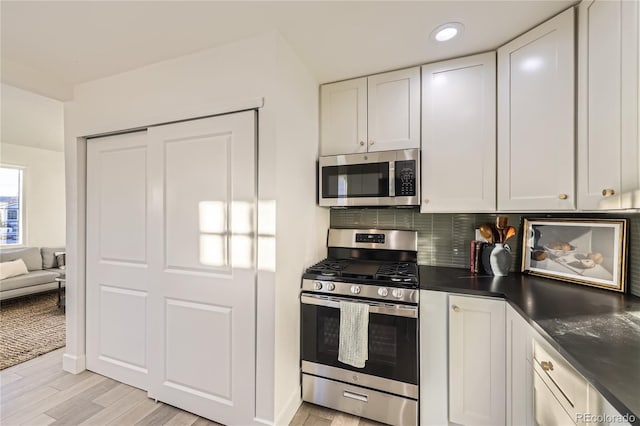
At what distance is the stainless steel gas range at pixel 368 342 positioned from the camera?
1.64 metres

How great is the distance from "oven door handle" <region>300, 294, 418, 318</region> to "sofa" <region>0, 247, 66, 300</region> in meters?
4.51

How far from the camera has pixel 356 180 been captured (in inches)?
81.0

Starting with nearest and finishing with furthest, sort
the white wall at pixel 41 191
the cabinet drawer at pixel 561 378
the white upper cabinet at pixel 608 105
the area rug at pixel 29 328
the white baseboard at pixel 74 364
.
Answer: the cabinet drawer at pixel 561 378
the white upper cabinet at pixel 608 105
the white baseboard at pixel 74 364
the area rug at pixel 29 328
the white wall at pixel 41 191

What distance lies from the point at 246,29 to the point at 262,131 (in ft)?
1.91

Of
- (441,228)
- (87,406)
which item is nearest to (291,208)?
(441,228)

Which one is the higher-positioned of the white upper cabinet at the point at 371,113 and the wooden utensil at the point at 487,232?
the white upper cabinet at the point at 371,113

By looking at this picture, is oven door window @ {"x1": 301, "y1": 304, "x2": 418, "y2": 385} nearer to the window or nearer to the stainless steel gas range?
the stainless steel gas range

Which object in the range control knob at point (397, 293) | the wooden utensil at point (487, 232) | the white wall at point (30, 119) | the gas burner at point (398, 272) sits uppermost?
the white wall at point (30, 119)

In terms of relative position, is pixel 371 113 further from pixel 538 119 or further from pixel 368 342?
pixel 368 342

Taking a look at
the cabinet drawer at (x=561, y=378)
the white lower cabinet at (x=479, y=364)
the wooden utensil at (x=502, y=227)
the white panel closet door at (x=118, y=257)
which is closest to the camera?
the cabinet drawer at (x=561, y=378)

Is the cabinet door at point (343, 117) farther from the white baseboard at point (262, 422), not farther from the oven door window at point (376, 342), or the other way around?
the white baseboard at point (262, 422)

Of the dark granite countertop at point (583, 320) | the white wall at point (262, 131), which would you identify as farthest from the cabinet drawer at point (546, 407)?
the white wall at point (262, 131)

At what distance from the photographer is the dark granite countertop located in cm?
72

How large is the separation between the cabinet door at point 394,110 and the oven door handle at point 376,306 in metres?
1.12
